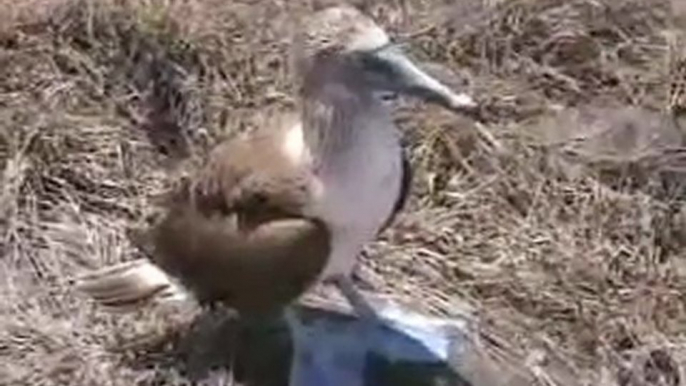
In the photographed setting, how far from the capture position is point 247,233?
11.3 feet

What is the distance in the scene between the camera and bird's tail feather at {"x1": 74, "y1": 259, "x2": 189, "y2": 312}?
3684 millimetres

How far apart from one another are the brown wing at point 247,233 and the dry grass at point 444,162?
24 centimetres

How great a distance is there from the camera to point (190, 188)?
3596 millimetres

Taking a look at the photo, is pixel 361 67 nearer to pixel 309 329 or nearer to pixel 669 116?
pixel 309 329

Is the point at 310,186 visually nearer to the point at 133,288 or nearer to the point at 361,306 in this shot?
the point at 361,306

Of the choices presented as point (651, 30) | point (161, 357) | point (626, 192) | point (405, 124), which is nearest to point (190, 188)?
point (161, 357)

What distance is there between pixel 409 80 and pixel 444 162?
70cm

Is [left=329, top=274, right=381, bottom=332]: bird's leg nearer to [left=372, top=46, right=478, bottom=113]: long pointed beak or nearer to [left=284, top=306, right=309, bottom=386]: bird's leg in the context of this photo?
[left=284, top=306, right=309, bottom=386]: bird's leg

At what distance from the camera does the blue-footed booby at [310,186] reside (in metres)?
3.40

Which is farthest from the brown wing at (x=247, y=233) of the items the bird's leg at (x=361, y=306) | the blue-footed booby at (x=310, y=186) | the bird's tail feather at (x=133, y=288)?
the bird's leg at (x=361, y=306)

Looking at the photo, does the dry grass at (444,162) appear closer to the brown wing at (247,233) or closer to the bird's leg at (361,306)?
the bird's leg at (361,306)

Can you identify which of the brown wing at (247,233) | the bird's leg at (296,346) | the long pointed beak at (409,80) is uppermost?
the long pointed beak at (409,80)

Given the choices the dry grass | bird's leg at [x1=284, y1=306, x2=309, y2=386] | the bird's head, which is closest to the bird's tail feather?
the dry grass

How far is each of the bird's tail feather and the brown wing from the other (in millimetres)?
108
